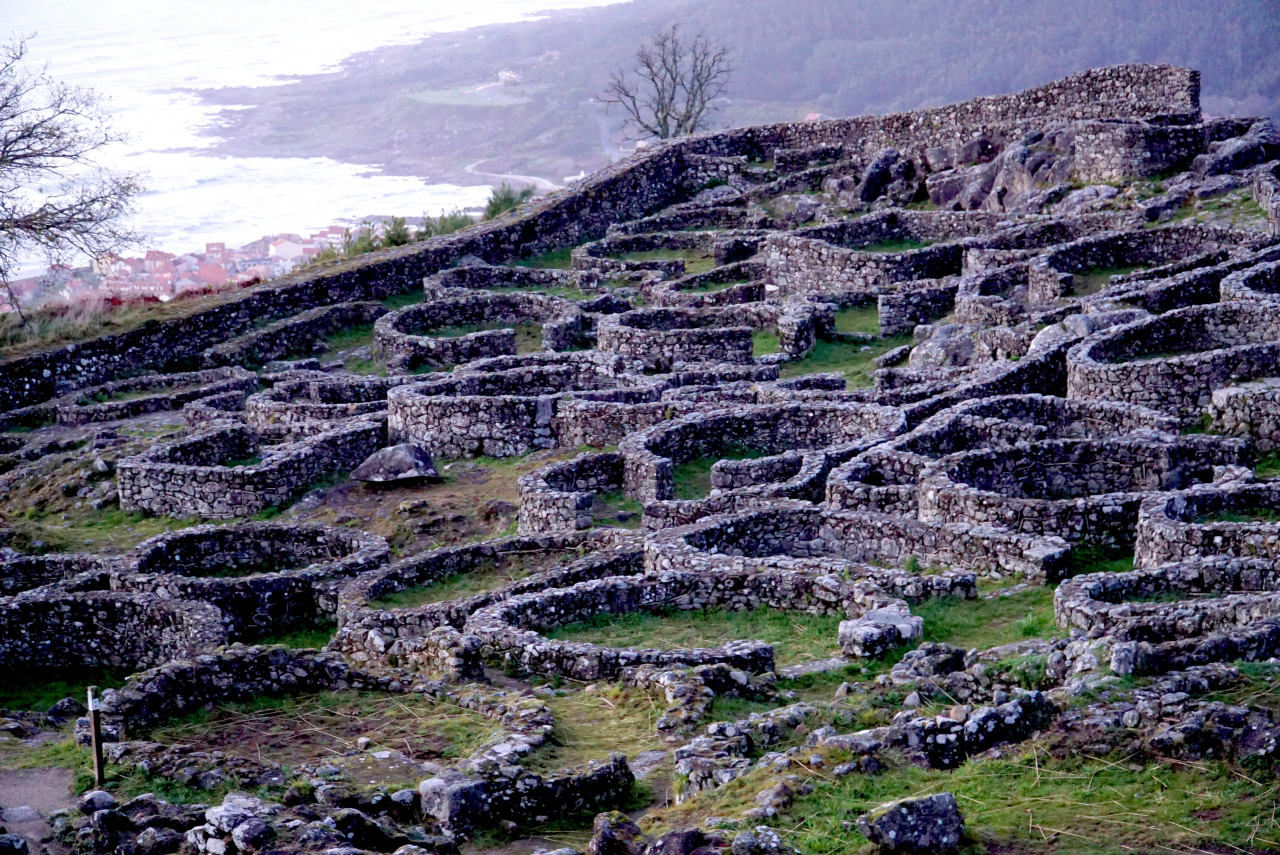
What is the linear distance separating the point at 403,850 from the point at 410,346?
2478 cm

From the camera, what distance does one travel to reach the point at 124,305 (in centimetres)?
4225

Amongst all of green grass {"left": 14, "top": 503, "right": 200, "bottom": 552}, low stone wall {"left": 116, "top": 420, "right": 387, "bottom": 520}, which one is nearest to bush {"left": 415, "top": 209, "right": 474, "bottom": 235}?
low stone wall {"left": 116, "top": 420, "right": 387, "bottom": 520}

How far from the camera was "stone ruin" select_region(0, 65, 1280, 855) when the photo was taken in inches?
527

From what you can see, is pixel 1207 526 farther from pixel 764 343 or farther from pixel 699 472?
pixel 764 343

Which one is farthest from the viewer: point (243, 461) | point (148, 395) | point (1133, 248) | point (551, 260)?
point (551, 260)

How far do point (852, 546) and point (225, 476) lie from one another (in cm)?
1154

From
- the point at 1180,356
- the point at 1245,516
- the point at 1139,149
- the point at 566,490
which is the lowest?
the point at 566,490

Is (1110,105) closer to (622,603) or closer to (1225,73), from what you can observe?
(622,603)

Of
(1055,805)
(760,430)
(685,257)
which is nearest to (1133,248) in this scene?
(760,430)

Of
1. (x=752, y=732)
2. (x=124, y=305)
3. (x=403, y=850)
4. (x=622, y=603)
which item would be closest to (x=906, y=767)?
(x=752, y=732)

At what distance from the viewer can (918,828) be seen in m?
11.1

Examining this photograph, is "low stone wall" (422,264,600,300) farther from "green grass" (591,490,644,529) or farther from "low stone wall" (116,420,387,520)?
"green grass" (591,490,644,529)

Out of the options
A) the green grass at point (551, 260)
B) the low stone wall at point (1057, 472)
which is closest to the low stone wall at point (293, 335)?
the green grass at point (551, 260)

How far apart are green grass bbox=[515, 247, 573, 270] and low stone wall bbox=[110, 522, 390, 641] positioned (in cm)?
2080
